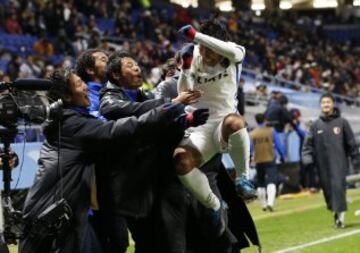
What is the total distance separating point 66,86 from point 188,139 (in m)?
1.04

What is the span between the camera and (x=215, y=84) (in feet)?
21.9

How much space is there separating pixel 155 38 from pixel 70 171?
2191 centimetres

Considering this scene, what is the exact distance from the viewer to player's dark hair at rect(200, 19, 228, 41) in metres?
6.56

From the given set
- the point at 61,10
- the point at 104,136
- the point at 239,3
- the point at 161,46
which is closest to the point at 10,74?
the point at 61,10

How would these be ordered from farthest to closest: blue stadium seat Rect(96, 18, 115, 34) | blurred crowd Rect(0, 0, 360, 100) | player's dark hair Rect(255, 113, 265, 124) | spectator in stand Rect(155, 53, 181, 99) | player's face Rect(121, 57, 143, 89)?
blue stadium seat Rect(96, 18, 115, 34) < blurred crowd Rect(0, 0, 360, 100) < player's dark hair Rect(255, 113, 265, 124) < spectator in stand Rect(155, 53, 181, 99) < player's face Rect(121, 57, 143, 89)

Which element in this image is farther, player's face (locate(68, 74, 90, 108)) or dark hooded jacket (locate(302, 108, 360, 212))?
dark hooded jacket (locate(302, 108, 360, 212))

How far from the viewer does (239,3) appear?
35.4 m

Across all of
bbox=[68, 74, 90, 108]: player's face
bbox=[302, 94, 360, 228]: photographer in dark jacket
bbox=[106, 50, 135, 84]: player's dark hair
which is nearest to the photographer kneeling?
bbox=[68, 74, 90, 108]: player's face

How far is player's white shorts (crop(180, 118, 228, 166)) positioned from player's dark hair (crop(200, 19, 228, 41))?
64 centimetres

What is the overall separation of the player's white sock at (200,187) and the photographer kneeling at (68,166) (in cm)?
64

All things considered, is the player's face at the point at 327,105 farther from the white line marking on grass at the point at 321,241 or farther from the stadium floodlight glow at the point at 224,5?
the stadium floodlight glow at the point at 224,5

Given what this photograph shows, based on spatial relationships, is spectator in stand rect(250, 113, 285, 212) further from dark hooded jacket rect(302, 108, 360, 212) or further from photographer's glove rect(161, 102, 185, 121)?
photographer's glove rect(161, 102, 185, 121)

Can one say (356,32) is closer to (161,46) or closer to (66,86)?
(161,46)

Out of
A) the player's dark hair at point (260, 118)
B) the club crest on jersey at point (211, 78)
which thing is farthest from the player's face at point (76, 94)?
the player's dark hair at point (260, 118)
